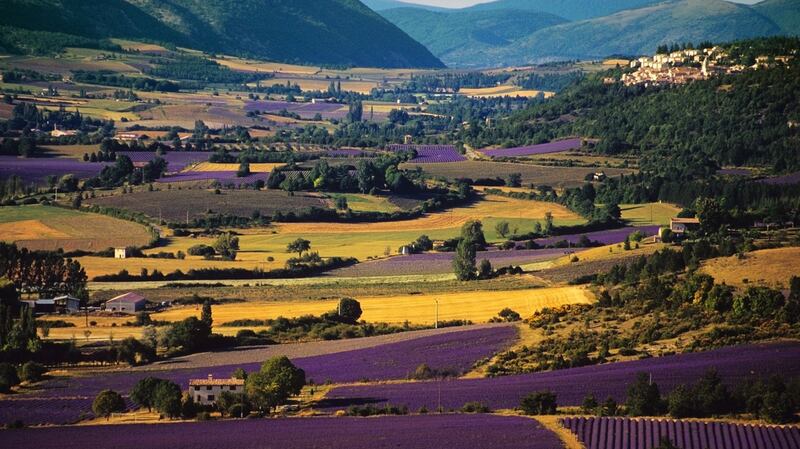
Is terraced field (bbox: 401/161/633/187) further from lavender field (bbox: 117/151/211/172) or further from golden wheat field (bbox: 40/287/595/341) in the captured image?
golden wheat field (bbox: 40/287/595/341)

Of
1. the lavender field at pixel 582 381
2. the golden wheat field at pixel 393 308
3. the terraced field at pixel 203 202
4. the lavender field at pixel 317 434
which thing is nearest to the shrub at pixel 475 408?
the lavender field at pixel 582 381

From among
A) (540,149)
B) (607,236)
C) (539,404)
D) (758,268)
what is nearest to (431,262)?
(607,236)

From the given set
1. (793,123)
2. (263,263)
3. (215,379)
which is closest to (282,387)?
(215,379)

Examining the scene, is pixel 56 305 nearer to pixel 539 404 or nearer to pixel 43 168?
pixel 539 404

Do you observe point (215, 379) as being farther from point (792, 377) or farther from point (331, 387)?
point (792, 377)

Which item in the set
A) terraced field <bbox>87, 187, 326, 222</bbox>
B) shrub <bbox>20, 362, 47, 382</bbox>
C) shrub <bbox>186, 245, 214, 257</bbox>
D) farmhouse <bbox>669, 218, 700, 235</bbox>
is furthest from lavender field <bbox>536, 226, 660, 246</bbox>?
shrub <bbox>20, 362, 47, 382</bbox>

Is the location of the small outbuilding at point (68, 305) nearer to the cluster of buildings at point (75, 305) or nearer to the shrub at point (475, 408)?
the cluster of buildings at point (75, 305)

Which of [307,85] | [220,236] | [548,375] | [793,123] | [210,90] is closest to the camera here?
[548,375]
